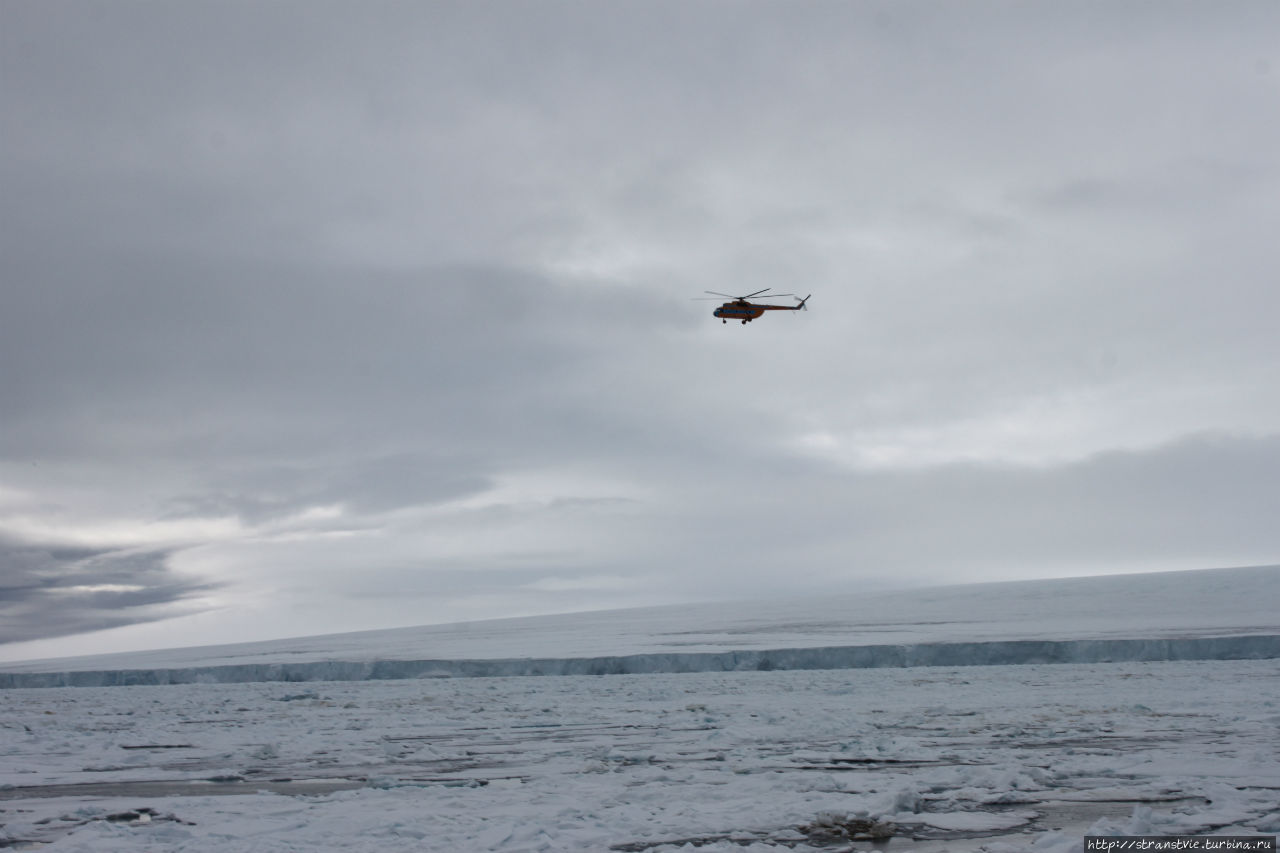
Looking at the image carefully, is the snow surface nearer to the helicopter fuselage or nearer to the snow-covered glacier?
the snow-covered glacier

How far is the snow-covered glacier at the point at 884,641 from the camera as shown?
829 inches

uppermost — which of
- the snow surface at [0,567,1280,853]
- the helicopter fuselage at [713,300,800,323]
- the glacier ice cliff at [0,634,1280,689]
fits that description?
the helicopter fuselage at [713,300,800,323]

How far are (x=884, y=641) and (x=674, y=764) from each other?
53.2 feet

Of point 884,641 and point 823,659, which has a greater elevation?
point 884,641

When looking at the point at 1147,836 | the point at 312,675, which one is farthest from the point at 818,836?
the point at 312,675

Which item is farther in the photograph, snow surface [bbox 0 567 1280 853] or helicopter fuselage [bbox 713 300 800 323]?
helicopter fuselage [bbox 713 300 800 323]

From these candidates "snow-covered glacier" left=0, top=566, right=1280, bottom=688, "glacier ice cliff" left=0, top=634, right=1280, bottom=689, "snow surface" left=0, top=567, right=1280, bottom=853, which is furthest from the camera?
"snow-covered glacier" left=0, top=566, right=1280, bottom=688

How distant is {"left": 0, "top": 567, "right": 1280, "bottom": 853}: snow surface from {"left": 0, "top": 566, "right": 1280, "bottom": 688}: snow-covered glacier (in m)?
1.74

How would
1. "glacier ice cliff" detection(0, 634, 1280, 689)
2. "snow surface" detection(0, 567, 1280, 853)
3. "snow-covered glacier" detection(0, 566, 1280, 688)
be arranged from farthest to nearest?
"snow-covered glacier" detection(0, 566, 1280, 688)
"glacier ice cliff" detection(0, 634, 1280, 689)
"snow surface" detection(0, 567, 1280, 853)

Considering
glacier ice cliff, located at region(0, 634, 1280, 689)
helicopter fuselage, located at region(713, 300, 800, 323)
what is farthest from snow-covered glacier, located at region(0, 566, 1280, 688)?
helicopter fuselage, located at region(713, 300, 800, 323)

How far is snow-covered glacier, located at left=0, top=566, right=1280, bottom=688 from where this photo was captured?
829 inches

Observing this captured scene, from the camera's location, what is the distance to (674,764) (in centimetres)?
844

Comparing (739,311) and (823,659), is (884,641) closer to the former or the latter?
(823,659)

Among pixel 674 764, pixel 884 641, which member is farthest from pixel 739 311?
pixel 674 764
